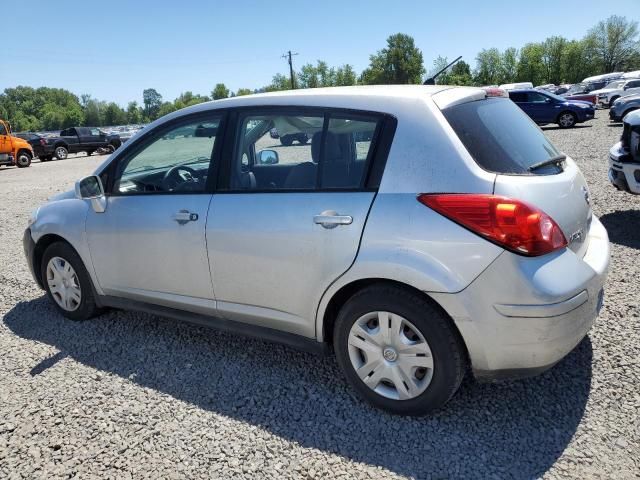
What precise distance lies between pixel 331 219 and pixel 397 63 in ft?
373

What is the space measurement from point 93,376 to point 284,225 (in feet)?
5.61

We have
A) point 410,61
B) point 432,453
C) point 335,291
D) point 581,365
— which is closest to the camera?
point 432,453

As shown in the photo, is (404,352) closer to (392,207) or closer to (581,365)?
(392,207)

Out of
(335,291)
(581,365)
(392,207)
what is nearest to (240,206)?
(335,291)

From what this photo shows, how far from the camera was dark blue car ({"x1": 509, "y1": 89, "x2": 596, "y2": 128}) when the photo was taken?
19.7m

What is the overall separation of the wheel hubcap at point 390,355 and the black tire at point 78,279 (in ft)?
7.74

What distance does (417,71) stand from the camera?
356ft

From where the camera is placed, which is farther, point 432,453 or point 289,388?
point 289,388

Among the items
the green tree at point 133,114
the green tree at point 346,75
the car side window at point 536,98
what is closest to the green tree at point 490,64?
the green tree at point 346,75

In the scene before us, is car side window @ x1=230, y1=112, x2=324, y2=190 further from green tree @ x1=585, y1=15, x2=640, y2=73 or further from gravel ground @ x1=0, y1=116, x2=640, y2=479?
green tree @ x1=585, y1=15, x2=640, y2=73

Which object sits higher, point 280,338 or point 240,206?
point 240,206

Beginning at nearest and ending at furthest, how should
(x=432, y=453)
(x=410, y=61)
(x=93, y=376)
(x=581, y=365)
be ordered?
(x=432, y=453) < (x=581, y=365) < (x=93, y=376) < (x=410, y=61)

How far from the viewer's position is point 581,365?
2979mm

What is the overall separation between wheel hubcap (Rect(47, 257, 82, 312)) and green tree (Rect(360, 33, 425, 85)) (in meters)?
109
